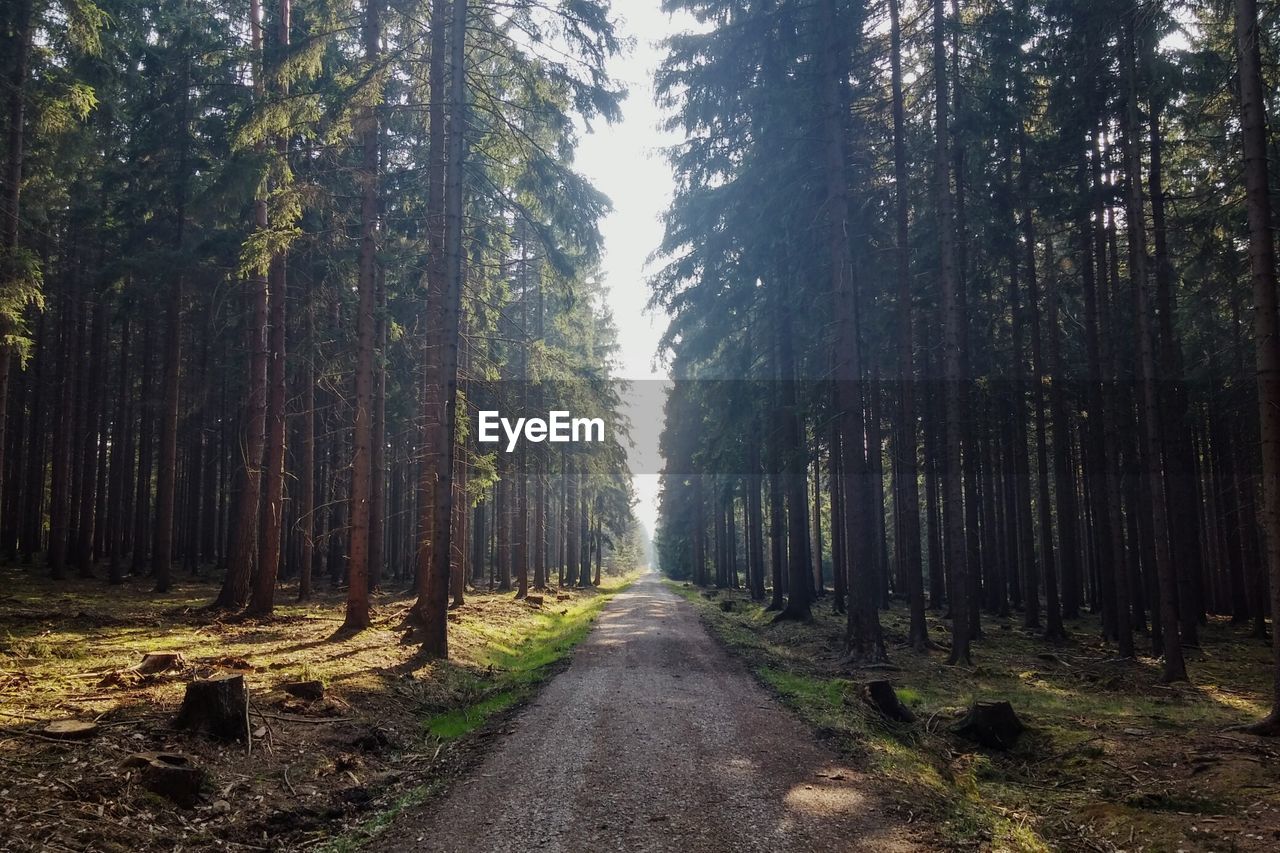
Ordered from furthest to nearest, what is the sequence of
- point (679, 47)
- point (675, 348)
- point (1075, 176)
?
point (675, 348)
point (679, 47)
point (1075, 176)

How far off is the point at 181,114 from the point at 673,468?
124 ft

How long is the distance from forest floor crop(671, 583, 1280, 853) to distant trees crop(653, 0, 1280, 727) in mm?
1556

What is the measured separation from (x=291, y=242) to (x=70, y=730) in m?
11.7

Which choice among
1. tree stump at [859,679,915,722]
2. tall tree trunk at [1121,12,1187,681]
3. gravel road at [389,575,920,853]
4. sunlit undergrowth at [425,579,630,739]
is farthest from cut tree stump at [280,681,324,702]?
tall tree trunk at [1121,12,1187,681]

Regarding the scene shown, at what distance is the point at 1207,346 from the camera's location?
23.1 metres

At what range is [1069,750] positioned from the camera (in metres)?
9.71

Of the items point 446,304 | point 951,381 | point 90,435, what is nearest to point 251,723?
point 446,304

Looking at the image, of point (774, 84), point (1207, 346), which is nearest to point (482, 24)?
point (774, 84)

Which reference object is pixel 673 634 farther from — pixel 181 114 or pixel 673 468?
pixel 673 468

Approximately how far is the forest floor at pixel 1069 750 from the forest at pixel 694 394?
92mm

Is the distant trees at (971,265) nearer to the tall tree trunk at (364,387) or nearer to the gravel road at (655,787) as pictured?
the gravel road at (655,787)

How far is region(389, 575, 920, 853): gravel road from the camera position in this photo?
622 cm

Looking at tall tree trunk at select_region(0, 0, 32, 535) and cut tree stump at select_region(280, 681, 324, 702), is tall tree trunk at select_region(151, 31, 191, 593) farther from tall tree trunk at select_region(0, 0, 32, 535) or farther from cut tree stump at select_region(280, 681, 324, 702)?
cut tree stump at select_region(280, 681, 324, 702)

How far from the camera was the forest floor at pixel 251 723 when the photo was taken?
606 cm
